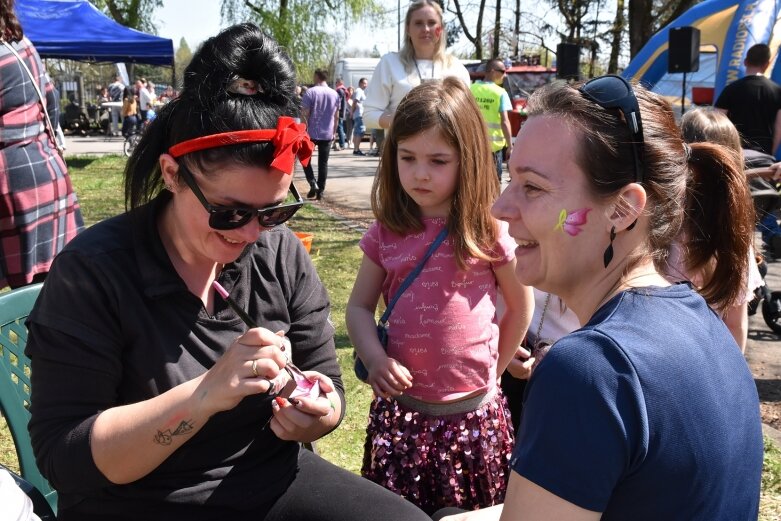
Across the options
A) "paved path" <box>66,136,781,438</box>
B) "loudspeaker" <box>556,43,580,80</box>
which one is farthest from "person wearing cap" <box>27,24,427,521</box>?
"loudspeaker" <box>556,43,580,80</box>

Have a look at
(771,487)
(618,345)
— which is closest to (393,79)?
(771,487)

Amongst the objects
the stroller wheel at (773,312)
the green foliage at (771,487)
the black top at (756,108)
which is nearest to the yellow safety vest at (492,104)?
the black top at (756,108)

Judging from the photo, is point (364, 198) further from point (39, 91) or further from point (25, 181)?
point (25, 181)

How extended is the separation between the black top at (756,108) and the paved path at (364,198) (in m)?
1.28

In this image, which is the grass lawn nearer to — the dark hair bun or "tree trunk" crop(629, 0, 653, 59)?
the dark hair bun

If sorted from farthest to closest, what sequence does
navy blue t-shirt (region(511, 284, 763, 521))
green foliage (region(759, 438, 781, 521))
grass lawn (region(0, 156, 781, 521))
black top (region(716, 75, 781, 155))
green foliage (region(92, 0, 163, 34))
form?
green foliage (region(92, 0, 163, 34)), black top (region(716, 75, 781, 155)), grass lawn (region(0, 156, 781, 521)), green foliage (region(759, 438, 781, 521)), navy blue t-shirt (region(511, 284, 763, 521))

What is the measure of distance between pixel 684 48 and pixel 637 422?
964 cm

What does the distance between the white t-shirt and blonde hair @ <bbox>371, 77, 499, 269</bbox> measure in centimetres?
270

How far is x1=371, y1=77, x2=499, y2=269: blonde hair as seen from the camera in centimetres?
240

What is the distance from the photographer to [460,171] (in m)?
2.44

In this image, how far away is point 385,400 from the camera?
2445 millimetres

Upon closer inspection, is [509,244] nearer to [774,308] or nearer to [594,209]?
[594,209]

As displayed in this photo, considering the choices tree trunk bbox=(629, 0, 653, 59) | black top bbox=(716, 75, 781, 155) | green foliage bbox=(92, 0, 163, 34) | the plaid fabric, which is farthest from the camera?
green foliage bbox=(92, 0, 163, 34)

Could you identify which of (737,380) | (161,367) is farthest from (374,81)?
(737,380)
